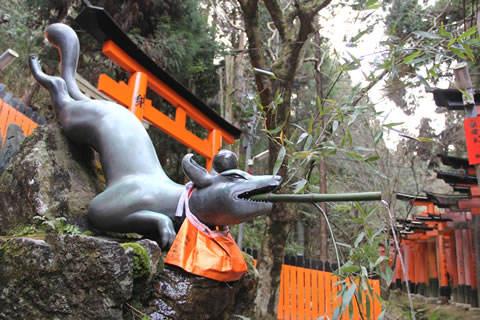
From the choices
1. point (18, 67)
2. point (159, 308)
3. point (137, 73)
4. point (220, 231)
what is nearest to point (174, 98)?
point (137, 73)

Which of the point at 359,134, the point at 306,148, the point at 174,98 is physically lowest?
the point at 306,148

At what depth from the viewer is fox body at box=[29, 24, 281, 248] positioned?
2410 mm

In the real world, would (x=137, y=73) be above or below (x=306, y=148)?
above

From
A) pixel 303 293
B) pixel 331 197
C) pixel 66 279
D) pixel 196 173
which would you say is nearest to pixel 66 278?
pixel 66 279

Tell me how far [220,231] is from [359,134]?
35.6ft

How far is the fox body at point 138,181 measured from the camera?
94.9 inches

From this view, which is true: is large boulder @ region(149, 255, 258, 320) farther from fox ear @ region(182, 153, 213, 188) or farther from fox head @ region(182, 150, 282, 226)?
fox ear @ region(182, 153, 213, 188)

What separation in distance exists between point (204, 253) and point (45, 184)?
1.35 m

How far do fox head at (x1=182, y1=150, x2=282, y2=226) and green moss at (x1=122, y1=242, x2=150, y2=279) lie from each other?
520mm

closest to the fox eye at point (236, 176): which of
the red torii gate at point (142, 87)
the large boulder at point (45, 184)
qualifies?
the large boulder at point (45, 184)

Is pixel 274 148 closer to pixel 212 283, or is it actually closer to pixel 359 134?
pixel 212 283

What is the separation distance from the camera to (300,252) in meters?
16.1

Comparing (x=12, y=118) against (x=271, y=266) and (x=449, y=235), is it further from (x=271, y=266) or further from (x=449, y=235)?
(x=449, y=235)

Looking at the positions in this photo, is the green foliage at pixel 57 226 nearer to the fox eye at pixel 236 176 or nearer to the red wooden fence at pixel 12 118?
the fox eye at pixel 236 176
